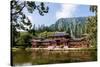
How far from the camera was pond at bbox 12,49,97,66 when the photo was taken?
7.67 ft

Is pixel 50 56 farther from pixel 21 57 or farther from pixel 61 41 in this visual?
pixel 21 57

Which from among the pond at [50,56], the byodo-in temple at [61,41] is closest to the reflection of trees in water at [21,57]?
the pond at [50,56]

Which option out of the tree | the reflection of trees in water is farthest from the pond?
the tree

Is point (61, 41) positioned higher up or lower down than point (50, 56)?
higher up

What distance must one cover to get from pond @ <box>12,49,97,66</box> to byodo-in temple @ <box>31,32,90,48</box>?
0.06 m

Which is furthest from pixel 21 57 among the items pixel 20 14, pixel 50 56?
pixel 20 14

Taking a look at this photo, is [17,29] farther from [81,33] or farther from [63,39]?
[81,33]

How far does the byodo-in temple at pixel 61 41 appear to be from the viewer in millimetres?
2422

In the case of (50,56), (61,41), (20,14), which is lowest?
(50,56)

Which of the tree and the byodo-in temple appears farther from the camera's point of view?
the byodo-in temple

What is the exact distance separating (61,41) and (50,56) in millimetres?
227

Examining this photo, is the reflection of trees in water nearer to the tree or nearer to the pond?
the pond

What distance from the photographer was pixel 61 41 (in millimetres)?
2508

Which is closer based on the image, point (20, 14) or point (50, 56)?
point (20, 14)
